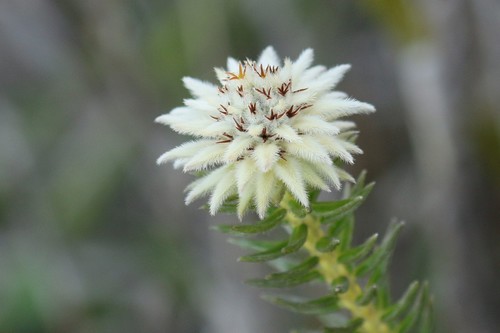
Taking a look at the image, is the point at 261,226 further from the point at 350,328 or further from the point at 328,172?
the point at 350,328

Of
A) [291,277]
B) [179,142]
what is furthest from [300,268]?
[179,142]

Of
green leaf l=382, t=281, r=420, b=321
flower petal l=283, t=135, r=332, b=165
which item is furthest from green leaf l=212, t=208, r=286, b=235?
green leaf l=382, t=281, r=420, b=321

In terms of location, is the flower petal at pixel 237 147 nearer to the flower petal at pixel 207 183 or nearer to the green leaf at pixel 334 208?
the flower petal at pixel 207 183

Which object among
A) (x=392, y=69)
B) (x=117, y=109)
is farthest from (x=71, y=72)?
(x=392, y=69)

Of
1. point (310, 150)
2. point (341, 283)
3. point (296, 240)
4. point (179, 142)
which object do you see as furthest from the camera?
point (179, 142)

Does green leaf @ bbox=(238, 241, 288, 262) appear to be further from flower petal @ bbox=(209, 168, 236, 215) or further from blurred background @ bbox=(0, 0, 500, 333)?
blurred background @ bbox=(0, 0, 500, 333)

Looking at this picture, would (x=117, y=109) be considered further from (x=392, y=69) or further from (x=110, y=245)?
(x=392, y=69)

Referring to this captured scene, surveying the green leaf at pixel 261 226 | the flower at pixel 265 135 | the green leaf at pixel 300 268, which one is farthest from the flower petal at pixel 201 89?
the green leaf at pixel 300 268
